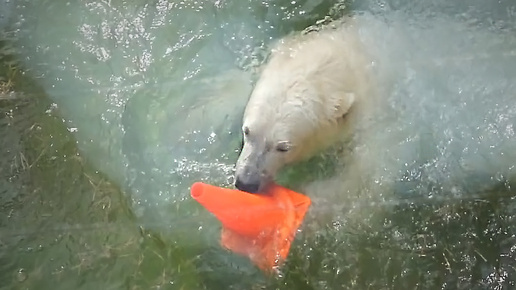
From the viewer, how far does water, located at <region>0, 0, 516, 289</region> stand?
2.88m

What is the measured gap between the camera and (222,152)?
3006 millimetres

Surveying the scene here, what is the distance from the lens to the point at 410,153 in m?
3.00

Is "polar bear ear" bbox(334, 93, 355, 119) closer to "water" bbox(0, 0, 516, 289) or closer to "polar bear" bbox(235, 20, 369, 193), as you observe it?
"polar bear" bbox(235, 20, 369, 193)

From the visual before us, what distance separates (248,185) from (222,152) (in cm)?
47

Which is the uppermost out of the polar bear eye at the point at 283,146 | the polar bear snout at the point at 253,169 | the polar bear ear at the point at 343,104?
the polar bear ear at the point at 343,104

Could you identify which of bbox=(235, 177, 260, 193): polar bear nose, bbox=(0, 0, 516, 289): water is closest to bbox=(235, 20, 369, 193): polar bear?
bbox=(235, 177, 260, 193): polar bear nose

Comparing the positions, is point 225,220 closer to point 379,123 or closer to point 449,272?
point 379,123

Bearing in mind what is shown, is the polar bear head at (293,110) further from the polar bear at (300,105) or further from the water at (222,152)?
the water at (222,152)

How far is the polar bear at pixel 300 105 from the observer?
2.51 metres

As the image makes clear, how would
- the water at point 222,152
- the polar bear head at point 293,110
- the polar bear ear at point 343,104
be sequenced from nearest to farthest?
1. the polar bear head at point 293,110
2. the polar bear ear at point 343,104
3. the water at point 222,152

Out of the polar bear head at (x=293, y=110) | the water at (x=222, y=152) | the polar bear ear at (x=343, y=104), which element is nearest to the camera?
the polar bear head at (x=293, y=110)

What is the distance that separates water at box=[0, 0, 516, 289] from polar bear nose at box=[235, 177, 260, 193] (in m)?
0.27

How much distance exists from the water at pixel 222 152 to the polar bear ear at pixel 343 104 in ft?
0.78

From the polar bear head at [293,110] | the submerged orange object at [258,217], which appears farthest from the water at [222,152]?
the polar bear head at [293,110]
